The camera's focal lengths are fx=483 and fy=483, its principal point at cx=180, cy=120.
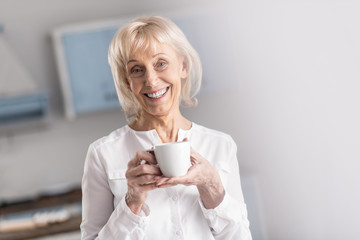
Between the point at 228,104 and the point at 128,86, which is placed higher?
the point at 128,86

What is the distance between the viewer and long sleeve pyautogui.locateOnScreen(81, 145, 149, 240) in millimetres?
941

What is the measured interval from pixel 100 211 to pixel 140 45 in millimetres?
349

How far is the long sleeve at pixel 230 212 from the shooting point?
3.18 ft

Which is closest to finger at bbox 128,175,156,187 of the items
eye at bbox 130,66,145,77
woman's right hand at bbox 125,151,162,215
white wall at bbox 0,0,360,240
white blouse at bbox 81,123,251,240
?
woman's right hand at bbox 125,151,162,215

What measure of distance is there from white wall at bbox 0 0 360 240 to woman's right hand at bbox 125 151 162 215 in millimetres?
2485

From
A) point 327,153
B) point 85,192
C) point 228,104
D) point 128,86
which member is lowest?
point 327,153

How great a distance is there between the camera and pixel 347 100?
3.11 meters

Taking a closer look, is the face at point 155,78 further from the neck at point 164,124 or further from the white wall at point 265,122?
the white wall at point 265,122

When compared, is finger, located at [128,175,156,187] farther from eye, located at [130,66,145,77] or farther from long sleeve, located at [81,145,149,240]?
eye, located at [130,66,145,77]

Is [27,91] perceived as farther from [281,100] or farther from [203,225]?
[203,225]

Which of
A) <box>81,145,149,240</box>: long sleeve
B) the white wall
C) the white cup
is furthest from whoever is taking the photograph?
the white wall

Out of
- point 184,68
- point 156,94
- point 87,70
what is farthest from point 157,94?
point 87,70

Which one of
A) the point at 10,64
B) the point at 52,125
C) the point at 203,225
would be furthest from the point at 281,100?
the point at 203,225

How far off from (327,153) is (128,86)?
2722 mm
